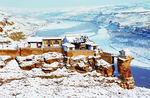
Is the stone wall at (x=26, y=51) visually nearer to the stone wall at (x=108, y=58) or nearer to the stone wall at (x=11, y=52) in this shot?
the stone wall at (x=11, y=52)

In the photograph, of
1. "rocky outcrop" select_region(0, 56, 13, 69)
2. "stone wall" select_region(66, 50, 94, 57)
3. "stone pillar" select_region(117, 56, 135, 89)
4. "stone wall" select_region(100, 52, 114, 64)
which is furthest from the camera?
"stone wall" select_region(66, 50, 94, 57)

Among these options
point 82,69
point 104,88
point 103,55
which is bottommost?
point 104,88

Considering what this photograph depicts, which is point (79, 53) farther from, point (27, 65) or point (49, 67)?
point (27, 65)

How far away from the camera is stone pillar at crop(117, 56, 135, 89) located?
33.8 metres

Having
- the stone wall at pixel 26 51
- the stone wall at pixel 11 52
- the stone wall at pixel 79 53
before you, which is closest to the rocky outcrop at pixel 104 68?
the stone wall at pixel 79 53

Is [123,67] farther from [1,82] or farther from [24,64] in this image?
[1,82]

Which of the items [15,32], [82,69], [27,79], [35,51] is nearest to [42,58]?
[35,51]

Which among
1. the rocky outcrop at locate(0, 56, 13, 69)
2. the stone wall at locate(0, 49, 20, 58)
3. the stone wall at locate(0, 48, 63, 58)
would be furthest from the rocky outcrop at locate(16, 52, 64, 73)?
the rocky outcrop at locate(0, 56, 13, 69)

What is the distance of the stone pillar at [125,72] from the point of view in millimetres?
33781

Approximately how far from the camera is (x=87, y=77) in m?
33.8

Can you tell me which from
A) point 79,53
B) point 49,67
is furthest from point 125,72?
point 49,67

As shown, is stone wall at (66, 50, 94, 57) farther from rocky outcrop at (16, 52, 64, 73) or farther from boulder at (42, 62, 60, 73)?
boulder at (42, 62, 60, 73)

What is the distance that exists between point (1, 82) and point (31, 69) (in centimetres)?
629

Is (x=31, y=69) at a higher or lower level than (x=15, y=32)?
lower
